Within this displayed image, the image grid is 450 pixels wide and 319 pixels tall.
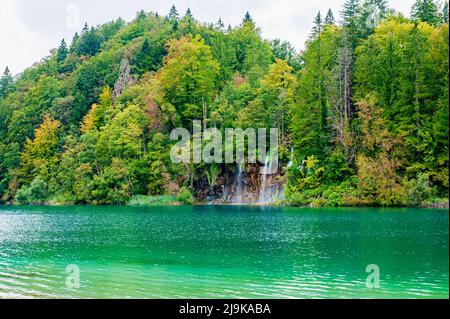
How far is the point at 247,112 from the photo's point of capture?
5450 cm

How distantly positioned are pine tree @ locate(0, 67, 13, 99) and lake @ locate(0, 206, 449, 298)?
74324mm

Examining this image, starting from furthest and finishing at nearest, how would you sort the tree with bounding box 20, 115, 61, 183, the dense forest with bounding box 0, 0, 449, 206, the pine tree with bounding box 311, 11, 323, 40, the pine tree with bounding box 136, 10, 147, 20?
the pine tree with bounding box 136, 10, 147, 20 → the tree with bounding box 20, 115, 61, 183 → the pine tree with bounding box 311, 11, 323, 40 → the dense forest with bounding box 0, 0, 449, 206

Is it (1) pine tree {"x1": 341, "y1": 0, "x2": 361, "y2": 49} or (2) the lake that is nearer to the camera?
(2) the lake

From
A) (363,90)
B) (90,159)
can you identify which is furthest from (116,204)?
(363,90)

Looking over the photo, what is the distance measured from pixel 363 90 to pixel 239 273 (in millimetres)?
36219

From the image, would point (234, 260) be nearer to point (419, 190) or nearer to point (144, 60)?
point (419, 190)

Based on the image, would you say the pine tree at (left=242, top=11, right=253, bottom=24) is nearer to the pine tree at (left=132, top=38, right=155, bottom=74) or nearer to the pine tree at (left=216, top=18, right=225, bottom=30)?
the pine tree at (left=216, top=18, right=225, bottom=30)

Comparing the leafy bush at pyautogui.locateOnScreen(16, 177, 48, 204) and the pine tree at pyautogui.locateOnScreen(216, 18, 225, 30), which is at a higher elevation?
the pine tree at pyautogui.locateOnScreen(216, 18, 225, 30)

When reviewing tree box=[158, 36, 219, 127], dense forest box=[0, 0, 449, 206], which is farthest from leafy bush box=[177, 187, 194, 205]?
tree box=[158, 36, 219, 127]

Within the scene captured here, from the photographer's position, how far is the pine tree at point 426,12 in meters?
53.1

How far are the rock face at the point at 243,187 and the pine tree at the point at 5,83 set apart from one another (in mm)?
57939

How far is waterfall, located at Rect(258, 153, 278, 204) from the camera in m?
51.7

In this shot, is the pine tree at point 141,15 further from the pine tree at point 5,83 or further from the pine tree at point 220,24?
the pine tree at point 5,83
